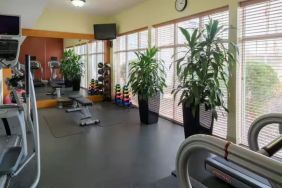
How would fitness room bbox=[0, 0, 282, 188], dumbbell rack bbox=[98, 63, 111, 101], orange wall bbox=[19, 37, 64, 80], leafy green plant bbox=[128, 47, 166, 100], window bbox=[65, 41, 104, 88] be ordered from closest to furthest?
fitness room bbox=[0, 0, 282, 188] < leafy green plant bbox=[128, 47, 166, 100] < orange wall bbox=[19, 37, 64, 80] < window bbox=[65, 41, 104, 88] < dumbbell rack bbox=[98, 63, 111, 101]

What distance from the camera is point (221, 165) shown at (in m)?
2.55

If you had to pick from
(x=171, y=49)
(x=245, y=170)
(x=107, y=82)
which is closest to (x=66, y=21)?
(x=107, y=82)

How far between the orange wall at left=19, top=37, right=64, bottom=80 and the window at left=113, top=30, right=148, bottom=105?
176cm

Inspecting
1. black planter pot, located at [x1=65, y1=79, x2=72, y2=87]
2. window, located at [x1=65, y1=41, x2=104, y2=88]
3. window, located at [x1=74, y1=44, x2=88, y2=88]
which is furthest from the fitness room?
window, located at [x1=65, y1=41, x2=104, y2=88]

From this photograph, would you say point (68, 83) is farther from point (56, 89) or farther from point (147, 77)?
point (147, 77)

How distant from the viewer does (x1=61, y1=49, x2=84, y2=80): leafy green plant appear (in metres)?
6.72

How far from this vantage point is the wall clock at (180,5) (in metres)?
4.36

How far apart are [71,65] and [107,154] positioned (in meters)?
4.24

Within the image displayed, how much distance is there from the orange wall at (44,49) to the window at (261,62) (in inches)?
203

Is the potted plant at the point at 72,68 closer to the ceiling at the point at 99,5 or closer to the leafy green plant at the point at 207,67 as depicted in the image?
the ceiling at the point at 99,5

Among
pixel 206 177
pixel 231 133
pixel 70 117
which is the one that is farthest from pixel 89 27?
pixel 206 177

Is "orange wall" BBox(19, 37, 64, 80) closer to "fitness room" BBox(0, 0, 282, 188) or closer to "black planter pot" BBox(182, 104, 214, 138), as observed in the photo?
"fitness room" BBox(0, 0, 282, 188)

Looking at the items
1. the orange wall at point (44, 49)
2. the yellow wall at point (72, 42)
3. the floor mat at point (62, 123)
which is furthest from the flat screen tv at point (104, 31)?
the floor mat at point (62, 123)

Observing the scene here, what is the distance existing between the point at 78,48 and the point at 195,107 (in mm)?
4892
